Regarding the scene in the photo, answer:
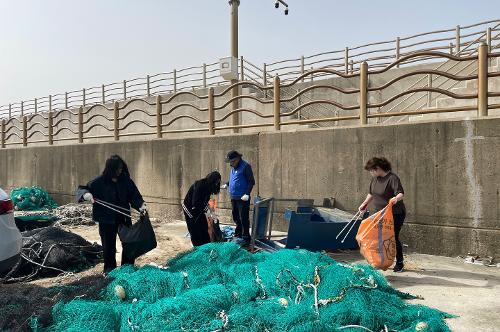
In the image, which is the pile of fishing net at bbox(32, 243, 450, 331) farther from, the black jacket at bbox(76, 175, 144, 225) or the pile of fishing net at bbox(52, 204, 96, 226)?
the pile of fishing net at bbox(52, 204, 96, 226)

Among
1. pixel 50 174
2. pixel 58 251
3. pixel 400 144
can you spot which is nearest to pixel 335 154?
pixel 400 144

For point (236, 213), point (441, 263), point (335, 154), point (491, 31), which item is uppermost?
point (491, 31)

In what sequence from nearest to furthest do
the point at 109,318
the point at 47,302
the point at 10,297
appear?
the point at 109,318, the point at 47,302, the point at 10,297

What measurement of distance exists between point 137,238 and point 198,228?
1239mm

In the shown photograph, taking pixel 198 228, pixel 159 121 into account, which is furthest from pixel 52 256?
pixel 159 121

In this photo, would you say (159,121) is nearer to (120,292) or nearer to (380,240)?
(380,240)

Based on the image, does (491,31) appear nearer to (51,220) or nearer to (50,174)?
(51,220)

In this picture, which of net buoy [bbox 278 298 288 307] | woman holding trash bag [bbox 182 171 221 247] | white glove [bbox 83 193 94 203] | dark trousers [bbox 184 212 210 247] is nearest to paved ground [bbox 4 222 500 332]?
dark trousers [bbox 184 212 210 247]

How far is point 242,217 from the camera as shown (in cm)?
699

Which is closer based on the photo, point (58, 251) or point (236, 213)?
point (58, 251)

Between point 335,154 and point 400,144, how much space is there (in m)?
1.19

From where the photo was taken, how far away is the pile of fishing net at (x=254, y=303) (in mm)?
3299

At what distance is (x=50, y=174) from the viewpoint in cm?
1429

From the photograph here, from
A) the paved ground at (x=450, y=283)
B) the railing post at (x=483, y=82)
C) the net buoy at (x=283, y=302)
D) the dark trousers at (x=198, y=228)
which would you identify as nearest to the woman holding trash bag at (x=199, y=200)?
the dark trousers at (x=198, y=228)
